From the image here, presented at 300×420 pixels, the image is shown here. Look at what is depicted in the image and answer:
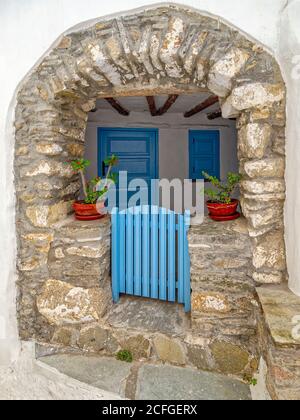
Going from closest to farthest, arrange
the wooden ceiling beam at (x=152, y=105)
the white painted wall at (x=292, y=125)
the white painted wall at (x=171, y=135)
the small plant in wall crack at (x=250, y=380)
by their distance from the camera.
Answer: the white painted wall at (x=292, y=125) < the small plant in wall crack at (x=250, y=380) < the wooden ceiling beam at (x=152, y=105) < the white painted wall at (x=171, y=135)

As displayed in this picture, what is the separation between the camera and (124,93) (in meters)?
2.32

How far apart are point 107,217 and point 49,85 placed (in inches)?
Answer: 46.6

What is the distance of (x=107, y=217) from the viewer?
2.52 metres

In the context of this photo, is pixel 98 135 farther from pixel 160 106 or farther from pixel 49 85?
pixel 49 85

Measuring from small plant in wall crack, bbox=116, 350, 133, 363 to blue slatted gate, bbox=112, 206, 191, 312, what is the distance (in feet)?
1.52

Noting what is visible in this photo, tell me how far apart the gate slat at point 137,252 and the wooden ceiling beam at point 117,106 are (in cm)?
198

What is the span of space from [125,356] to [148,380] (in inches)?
10.7

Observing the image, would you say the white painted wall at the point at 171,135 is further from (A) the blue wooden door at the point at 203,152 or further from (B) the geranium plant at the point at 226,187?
(B) the geranium plant at the point at 226,187

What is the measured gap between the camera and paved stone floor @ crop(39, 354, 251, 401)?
5.90ft

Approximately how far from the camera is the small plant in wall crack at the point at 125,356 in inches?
82.8
